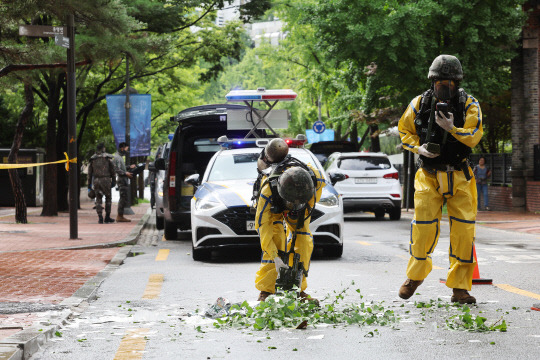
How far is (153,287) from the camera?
9.15 metres

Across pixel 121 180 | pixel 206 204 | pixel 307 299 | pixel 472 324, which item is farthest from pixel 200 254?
pixel 121 180

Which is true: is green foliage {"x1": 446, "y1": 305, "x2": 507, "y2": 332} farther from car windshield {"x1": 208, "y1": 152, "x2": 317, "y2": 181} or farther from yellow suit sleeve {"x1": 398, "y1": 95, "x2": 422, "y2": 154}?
car windshield {"x1": 208, "y1": 152, "x2": 317, "y2": 181}

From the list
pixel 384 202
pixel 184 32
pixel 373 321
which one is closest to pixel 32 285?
pixel 373 321

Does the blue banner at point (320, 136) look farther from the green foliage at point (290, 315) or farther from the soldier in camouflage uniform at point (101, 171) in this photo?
the green foliage at point (290, 315)

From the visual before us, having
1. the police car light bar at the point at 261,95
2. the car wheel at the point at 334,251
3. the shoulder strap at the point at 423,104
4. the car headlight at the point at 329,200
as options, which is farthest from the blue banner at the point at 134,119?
the shoulder strap at the point at 423,104

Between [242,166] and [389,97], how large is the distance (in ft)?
45.7

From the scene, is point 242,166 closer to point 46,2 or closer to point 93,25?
point 46,2

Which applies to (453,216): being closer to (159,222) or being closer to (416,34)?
(159,222)

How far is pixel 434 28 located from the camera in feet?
77.9

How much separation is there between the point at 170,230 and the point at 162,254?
2.95 metres

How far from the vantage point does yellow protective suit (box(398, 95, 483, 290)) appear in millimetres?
7199

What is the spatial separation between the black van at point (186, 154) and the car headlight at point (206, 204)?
3279mm

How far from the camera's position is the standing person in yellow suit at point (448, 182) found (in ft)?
23.6

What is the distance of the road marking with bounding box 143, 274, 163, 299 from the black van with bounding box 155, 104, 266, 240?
495cm
